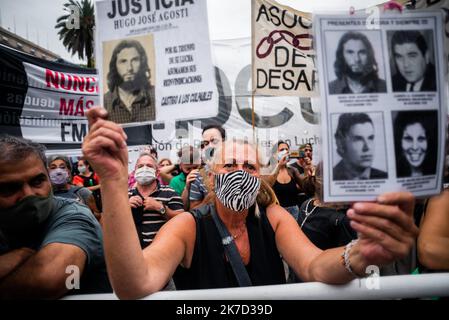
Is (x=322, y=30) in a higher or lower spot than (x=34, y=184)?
higher

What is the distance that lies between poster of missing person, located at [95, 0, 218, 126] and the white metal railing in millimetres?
717

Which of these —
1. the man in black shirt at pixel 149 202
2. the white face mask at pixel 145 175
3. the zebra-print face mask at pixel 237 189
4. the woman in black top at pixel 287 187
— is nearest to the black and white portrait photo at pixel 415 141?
the zebra-print face mask at pixel 237 189

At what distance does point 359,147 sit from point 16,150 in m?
1.46

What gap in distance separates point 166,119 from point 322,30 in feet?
2.35

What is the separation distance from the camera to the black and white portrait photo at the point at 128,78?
54.6 inches

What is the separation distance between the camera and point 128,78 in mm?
1392

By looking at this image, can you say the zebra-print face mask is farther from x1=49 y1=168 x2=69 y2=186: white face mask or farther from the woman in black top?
x1=49 y1=168 x2=69 y2=186: white face mask

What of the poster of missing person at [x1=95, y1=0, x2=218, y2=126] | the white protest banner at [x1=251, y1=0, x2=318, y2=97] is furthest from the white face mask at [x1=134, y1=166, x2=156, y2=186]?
the poster of missing person at [x1=95, y1=0, x2=218, y2=126]

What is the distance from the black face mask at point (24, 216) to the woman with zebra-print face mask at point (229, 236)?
484 mm

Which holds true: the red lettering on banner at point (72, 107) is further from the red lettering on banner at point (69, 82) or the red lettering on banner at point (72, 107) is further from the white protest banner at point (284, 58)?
the white protest banner at point (284, 58)
